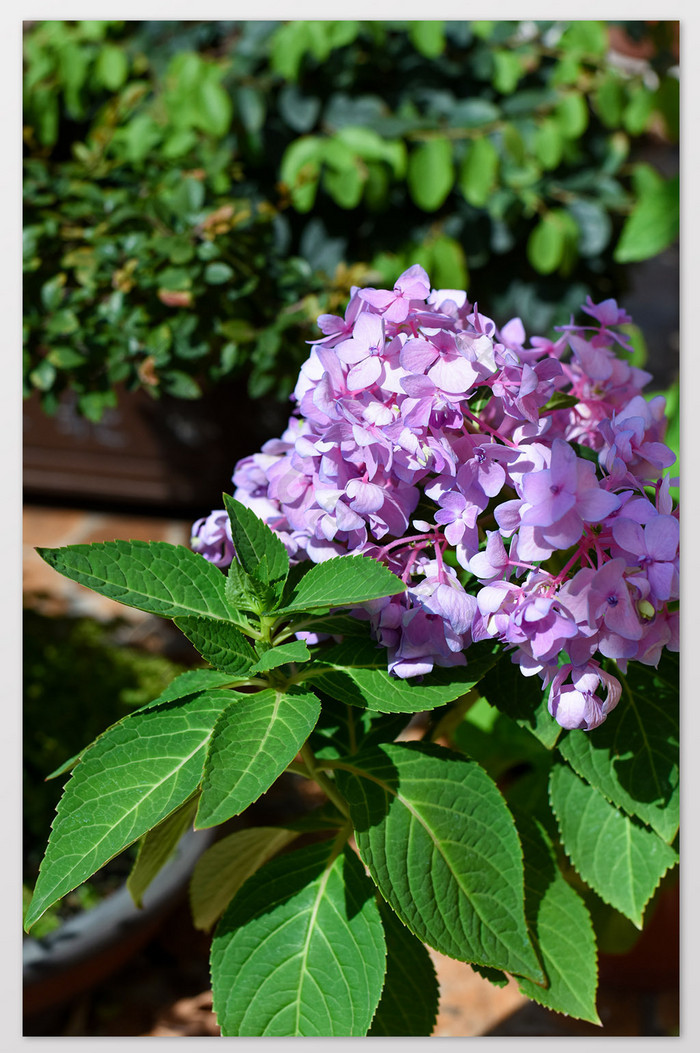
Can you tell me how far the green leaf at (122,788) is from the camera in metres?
0.58

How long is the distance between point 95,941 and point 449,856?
30.7 inches

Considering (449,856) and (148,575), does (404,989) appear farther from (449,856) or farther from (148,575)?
(148,575)

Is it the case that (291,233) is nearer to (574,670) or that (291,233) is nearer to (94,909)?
(94,909)

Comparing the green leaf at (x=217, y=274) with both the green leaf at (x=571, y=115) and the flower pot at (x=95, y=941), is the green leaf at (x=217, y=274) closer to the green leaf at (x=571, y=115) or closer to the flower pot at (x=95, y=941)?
→ the flower pot at (x=95, y=941)

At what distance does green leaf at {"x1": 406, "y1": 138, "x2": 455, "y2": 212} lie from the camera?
1737mm

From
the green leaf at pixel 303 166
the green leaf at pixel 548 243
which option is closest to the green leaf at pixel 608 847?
the green leaf at pixel 303 166

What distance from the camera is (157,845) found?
0.76 metres

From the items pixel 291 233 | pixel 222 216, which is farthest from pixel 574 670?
pixel 291 233

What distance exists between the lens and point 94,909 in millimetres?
1255

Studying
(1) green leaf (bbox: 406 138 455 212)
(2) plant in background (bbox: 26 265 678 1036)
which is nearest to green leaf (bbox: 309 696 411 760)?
(2) plant in background (bbox: 26 265 678 1036)

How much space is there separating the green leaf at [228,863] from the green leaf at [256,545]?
0.33m

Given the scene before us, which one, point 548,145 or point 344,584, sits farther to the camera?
point 548,145

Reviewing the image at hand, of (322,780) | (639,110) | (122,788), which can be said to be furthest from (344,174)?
(122,788)

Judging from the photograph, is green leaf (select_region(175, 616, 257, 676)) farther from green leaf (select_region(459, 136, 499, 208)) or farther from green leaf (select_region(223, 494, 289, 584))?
green leaf (select_region(459, 136, 499, 208))
